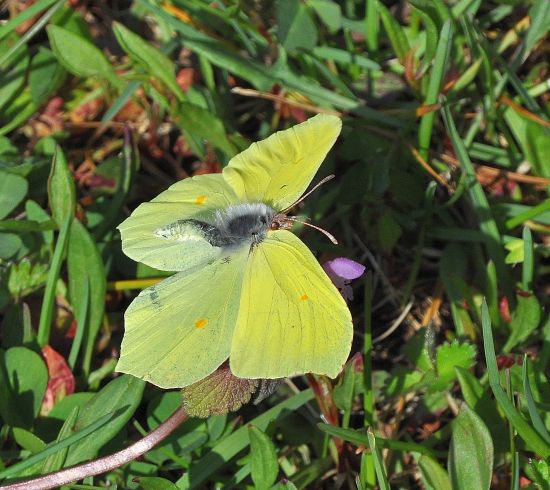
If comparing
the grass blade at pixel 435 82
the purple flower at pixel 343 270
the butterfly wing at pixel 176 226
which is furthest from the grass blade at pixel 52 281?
the grass blade at pixel 435 82

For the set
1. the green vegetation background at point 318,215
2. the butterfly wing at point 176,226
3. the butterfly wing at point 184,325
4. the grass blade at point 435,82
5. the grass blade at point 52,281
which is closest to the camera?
the butterfly wing at point 184,325

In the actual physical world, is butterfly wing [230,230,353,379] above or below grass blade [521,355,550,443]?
above

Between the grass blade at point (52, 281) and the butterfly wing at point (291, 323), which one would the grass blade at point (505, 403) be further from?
the grass blade at point (52, 281)

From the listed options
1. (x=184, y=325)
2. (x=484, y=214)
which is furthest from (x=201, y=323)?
(x=484, y=214)

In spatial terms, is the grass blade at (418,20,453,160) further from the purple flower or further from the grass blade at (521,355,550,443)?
the grass blade at (521,355,550,443)

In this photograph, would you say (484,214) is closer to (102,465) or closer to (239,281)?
(239,281)

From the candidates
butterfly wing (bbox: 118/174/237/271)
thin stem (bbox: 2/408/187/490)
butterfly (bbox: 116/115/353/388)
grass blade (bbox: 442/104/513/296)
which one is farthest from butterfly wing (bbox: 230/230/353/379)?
grass blade (bbox: 442/104/513/296)

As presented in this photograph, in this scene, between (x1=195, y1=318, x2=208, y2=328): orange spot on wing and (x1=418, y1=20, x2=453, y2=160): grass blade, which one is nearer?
(x1=195, y1=318, x2=208, y2=328): orange spot on wing

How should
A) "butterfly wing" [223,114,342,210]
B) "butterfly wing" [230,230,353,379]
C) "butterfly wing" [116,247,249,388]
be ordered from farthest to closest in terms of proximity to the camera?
"butterfly wing" [223,114,342,210], "butterfly wing" [116,247,249,388], "butterfly wing" [230,230,353,379]
